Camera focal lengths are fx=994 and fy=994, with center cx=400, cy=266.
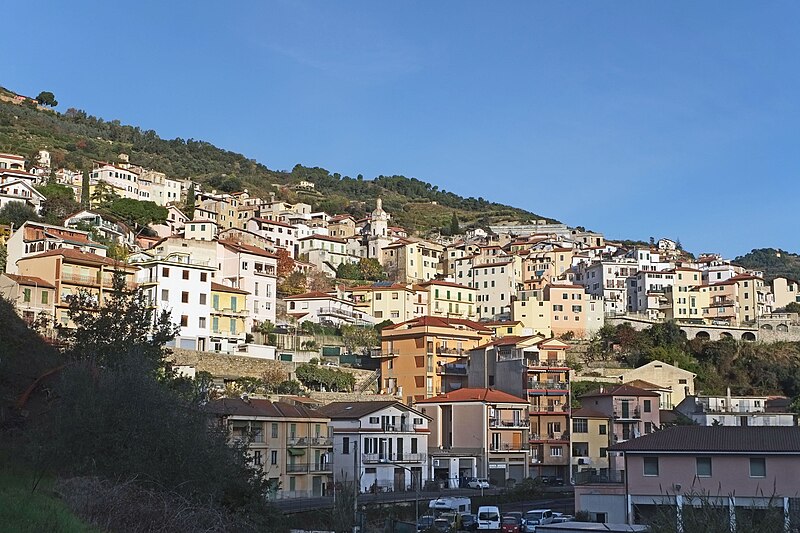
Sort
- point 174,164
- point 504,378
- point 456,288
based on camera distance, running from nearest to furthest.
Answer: point 504,378 < point 456,288 < point 174,164

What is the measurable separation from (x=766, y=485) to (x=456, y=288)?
6926cm

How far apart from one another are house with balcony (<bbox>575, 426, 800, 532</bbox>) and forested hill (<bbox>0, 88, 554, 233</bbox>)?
92.5 metres

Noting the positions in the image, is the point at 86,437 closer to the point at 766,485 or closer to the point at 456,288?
the point at 766,485

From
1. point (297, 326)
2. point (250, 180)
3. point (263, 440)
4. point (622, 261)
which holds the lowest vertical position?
point (263, 440)

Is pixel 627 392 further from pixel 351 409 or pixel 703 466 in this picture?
pixel 703 466

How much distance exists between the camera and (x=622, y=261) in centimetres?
11775

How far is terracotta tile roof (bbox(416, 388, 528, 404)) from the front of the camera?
63662 millimetres

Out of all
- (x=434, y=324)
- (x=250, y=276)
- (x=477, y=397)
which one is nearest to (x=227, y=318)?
(x=250, y=276)

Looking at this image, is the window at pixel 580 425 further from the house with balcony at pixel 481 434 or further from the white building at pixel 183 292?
the white building at pixel 183 292

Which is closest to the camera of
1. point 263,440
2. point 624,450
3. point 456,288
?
point 624,450

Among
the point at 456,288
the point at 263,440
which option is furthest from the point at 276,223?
the point at 263,440

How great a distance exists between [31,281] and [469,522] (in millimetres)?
34770

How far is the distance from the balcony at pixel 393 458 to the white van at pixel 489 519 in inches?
545

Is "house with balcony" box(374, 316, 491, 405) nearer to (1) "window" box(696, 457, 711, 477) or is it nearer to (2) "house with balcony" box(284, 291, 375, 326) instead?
(2) "house with balcony" box(284, 291, 375, 326)
